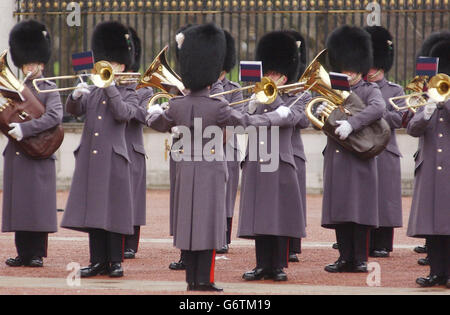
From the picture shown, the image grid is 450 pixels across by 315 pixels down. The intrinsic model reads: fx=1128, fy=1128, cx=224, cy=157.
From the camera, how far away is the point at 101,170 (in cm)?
838

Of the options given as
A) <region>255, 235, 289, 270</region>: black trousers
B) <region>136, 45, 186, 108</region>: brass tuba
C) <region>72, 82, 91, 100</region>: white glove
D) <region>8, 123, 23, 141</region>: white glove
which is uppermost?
<region>136, 45, 186, 108</region>: brass tuba

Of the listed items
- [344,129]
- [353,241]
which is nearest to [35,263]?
[353,241]

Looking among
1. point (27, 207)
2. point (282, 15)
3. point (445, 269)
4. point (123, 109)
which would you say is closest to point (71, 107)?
point (123, 109)

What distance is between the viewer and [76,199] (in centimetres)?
836

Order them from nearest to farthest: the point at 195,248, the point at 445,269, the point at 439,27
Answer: the point at 195,248, the point at 445,269, the point at 439,27

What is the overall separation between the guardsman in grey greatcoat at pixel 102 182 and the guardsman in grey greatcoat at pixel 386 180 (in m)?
2.53

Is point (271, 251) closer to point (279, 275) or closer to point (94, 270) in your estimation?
point (279, 275)

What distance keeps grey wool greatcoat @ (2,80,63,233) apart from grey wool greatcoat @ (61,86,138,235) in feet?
1.70

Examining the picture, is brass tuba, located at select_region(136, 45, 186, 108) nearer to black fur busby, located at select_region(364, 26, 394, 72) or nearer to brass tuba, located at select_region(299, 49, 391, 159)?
brass tuba, located at select_region(299, 49, 391, 159)

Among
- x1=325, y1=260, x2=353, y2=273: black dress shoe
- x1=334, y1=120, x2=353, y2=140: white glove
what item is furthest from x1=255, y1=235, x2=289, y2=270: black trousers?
x1=334, y1=120, x2=353, y2=140: white glove

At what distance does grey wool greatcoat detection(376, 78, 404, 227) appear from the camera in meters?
9.90

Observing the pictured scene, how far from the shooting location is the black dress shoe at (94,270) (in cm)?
830

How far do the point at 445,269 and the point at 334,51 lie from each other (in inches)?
81.8

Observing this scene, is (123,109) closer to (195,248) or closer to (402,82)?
(195,248)
